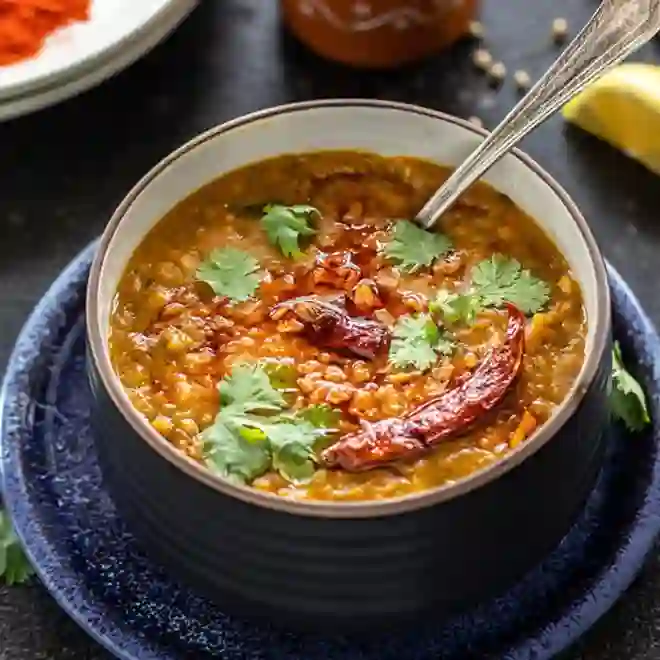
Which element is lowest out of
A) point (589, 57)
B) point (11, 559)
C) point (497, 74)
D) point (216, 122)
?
point (11, 559)

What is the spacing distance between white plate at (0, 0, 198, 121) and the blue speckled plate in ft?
1.32

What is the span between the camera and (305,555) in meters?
1.05

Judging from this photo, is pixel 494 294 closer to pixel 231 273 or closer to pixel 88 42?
pixel 231 273

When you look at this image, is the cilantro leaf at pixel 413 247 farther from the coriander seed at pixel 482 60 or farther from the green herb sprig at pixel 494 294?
the coriander seed at pixel 482 60

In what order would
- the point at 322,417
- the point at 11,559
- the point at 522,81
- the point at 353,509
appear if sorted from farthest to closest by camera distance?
the point at 522,81 → the point at 11,559 → the point at 322,417 → the point at 353,509

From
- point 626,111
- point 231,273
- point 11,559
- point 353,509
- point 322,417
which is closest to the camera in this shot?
point 353,509

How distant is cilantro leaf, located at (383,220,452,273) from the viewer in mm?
1244

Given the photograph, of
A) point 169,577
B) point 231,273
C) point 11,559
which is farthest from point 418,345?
point 11,559

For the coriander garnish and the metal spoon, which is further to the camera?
the metal spoon

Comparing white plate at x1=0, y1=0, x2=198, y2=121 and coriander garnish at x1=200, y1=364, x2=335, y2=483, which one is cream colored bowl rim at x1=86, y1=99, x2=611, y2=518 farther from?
white plate at x1=0, y1=0, x2=198, y2=121

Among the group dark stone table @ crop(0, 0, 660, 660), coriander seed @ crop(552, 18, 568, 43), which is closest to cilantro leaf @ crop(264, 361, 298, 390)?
dark stone table @ crop(0, 0, 660, 660)

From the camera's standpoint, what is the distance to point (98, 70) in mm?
1727

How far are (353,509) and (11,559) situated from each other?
46 cm

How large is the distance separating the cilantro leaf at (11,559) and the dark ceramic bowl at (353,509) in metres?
0.17
